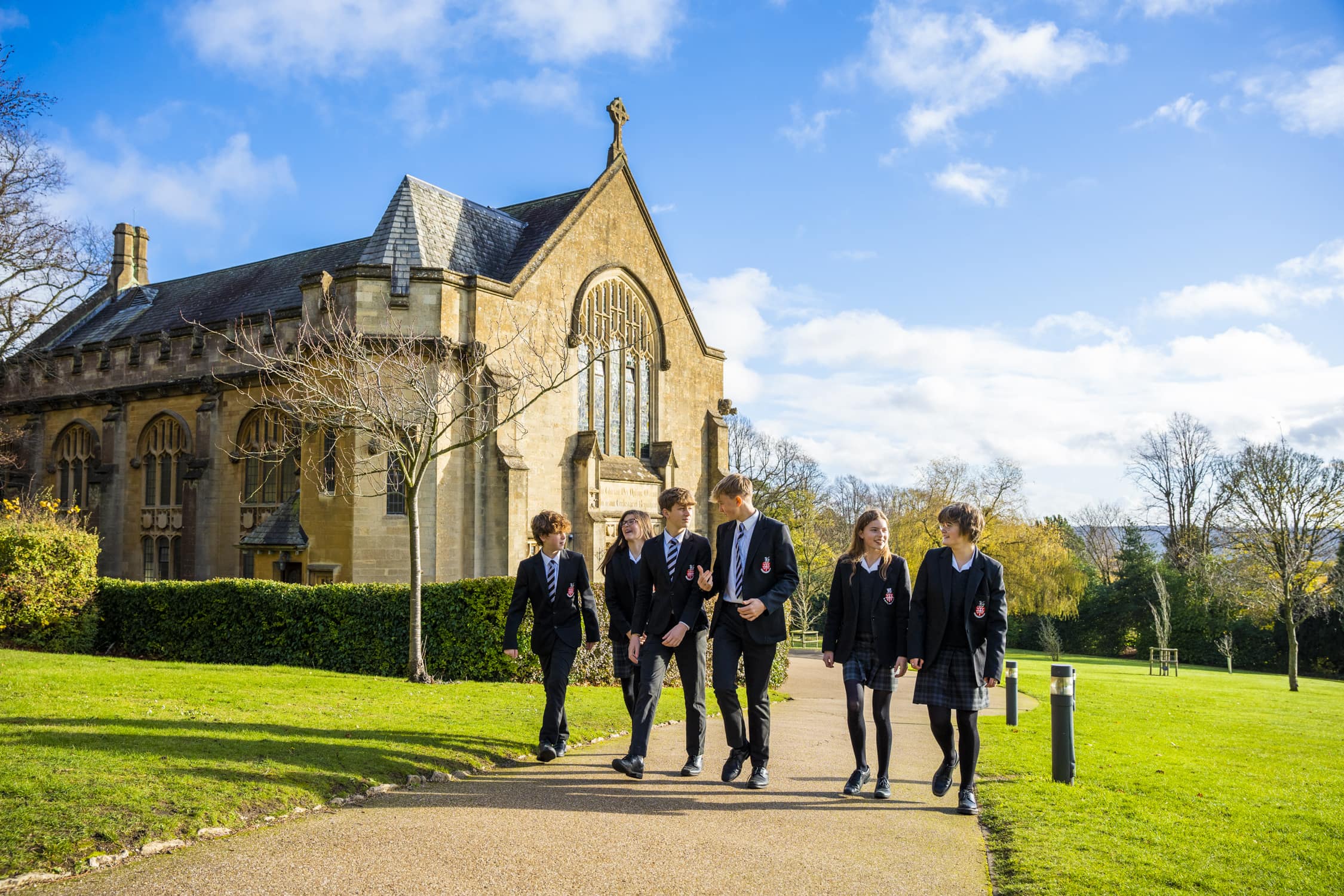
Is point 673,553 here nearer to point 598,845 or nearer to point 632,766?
point 632,766

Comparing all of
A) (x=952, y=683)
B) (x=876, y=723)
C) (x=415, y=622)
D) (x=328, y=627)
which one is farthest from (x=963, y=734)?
(x=328, y=627)

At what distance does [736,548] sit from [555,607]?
1.75 m

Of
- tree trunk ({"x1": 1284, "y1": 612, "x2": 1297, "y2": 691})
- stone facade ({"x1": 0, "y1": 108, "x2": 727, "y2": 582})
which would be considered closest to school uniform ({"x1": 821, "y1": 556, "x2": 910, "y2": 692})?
stone facade ({"x1": 0, "y1": 108, "x2": 727, "y2": 582})

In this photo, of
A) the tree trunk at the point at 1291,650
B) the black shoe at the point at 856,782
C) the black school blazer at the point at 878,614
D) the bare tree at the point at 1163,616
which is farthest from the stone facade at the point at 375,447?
the bare tree at the point at 1163,616

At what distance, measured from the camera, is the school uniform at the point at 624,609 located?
23.8ft

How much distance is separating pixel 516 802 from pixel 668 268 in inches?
916

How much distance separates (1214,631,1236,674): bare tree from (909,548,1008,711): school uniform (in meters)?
31.3

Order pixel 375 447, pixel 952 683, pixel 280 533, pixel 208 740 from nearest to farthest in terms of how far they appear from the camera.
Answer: pixel 952 683 < pixel 208 740 < pixel 375 447 < pixel 280 533

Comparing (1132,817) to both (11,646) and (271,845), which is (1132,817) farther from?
(11,646)

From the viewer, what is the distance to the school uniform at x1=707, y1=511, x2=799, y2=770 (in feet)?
20.7

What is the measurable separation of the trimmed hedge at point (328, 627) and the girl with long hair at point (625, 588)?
15.8 ft

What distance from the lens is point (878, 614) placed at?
6371mm

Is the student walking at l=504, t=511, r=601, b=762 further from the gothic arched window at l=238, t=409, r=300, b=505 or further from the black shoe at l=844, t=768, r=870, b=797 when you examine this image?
the gothic arched window at l=238, t=409, r=300, b=505

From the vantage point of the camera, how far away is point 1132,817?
19.3 feet
